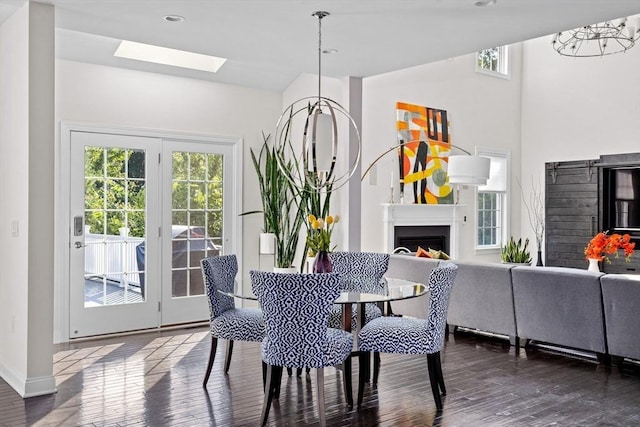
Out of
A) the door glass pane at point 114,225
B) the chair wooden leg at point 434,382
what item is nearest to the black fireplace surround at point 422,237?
the door glass pane at point 114,225

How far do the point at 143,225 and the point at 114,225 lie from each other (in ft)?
0.94

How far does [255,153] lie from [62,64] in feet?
6.93

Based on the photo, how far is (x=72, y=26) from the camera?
4.46 meters

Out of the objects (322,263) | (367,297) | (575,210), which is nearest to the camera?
(367,297)

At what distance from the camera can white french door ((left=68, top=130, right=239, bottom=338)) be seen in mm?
5516

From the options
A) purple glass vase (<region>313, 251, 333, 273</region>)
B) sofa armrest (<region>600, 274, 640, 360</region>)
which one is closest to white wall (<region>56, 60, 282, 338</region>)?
purple glass vase (<region>313, 251, 333, 273</region>)

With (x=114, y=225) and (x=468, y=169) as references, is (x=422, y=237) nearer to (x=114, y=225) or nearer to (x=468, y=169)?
(x=468, y=169)

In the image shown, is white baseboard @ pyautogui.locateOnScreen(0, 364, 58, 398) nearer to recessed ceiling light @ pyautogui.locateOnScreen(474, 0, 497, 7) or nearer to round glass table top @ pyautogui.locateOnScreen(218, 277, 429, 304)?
round glass table top @ pyautogui.locateOnScreen(218, 277, 429, 304)

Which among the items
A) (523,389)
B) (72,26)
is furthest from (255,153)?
(523,389)

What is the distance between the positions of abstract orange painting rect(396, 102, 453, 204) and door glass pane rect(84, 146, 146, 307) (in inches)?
131

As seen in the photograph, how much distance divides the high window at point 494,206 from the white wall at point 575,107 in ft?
1.40

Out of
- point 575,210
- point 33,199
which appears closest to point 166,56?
point 33,199

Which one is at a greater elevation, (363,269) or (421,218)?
(421,218)

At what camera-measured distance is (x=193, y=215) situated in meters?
6.24
